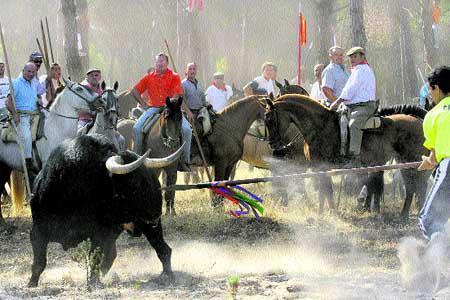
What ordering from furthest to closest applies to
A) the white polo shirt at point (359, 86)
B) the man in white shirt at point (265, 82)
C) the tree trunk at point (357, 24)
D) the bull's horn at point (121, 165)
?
1. the tree trunk at point (357, 24)
2. the man in white shirt at point (265, 82)
3. the white polo shirt at point (359, 86)
4. the bull's horn at point (121, 165)

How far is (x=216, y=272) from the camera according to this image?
10695mm

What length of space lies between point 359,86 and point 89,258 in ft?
21.5

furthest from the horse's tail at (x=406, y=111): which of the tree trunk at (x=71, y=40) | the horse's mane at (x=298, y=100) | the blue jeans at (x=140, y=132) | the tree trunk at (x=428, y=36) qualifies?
the tree trunk at (x=428, y=36)

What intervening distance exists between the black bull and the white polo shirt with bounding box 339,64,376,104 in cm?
568

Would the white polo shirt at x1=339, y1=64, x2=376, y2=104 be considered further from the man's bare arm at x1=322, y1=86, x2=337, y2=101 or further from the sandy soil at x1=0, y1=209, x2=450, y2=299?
the sandy soil at x1=0, y1=209, x2=450, y2=299

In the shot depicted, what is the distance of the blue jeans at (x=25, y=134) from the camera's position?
1446cm

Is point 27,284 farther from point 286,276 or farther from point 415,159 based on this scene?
point 415,159

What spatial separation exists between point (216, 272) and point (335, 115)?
17.1 feet

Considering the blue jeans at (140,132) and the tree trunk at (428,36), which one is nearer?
the blue jeans at (140,132)

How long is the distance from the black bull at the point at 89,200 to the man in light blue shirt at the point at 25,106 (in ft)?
14.8

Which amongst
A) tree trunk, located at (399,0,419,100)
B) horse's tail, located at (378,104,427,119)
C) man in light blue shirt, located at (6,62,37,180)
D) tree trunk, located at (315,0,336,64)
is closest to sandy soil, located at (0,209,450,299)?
man in light blue shirt, located at (6,62,37,180)

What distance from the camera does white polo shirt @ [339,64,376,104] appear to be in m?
14.9

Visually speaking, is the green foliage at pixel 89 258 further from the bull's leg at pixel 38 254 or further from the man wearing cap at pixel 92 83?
the man wearing cap at pixel 92 83

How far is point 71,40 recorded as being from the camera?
21.4 m
